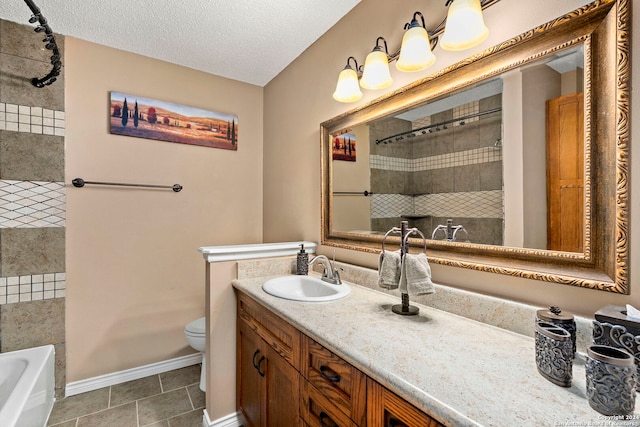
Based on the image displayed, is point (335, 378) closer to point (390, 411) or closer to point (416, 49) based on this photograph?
point (390, 411)

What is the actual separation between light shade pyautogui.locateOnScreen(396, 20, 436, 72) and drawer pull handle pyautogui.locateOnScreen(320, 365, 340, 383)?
122cm

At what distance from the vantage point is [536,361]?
0.75 metres

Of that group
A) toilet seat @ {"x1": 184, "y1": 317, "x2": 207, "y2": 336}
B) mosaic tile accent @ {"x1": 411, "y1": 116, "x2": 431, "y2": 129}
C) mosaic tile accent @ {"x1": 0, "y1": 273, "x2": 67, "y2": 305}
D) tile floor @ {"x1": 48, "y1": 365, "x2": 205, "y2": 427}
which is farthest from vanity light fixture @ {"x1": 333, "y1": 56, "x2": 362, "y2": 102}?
mosaic tile accent @ {"x1": 0, "y1": 273, "x2": 67, "y2": 305}

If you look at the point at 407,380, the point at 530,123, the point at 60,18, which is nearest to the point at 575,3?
the point at 530,123

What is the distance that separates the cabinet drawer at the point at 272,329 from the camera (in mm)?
1157

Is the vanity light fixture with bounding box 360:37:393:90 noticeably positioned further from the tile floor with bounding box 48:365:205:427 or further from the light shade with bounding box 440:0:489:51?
the tile floor with bounding box 48:365:205:427

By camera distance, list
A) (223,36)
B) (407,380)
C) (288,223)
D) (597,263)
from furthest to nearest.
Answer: (288,223) < (223,36) < (597,263) < (407,380)

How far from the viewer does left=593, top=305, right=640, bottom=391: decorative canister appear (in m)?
0.69

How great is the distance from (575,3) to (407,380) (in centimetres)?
119

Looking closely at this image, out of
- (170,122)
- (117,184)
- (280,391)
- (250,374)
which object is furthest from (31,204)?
(280,391)

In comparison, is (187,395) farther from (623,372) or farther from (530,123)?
(530,123)

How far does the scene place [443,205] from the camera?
4.22 feet

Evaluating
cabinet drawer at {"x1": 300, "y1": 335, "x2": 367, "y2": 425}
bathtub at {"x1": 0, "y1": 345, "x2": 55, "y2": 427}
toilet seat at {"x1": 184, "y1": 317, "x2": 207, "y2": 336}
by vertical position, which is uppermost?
cabinet drawer at {"x1": 300, "y1": 335, "x2": 367, "y2": 425}

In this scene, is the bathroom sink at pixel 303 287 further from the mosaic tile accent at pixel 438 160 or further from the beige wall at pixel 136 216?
the beige wall at pixel 136 216
